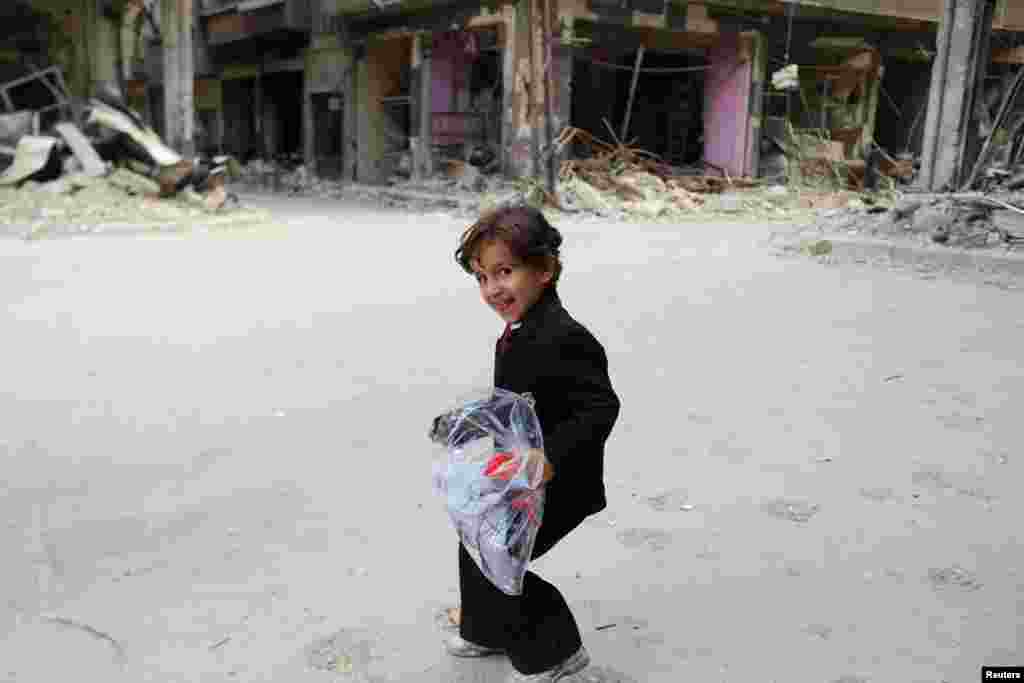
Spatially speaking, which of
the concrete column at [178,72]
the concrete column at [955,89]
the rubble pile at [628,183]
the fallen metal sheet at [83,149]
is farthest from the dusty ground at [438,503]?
the concrete column at [178,72]

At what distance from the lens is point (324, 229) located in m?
11.1

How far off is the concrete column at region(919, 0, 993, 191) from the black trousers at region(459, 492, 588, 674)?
8.02 m

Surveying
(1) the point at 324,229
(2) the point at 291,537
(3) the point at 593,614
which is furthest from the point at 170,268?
(3) the point at 593,614

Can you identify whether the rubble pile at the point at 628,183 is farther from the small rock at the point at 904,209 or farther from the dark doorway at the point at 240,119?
the dark doorway at the point at 240,119

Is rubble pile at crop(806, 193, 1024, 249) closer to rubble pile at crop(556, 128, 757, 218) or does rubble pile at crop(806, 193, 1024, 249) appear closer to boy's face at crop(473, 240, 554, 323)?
rubble pile at crop(556, 128, 757, 218)

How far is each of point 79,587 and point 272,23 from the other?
1865 cm

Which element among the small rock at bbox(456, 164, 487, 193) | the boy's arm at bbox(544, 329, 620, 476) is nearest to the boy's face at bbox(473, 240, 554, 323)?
the boy's arm at bbox(544, 329, 620, 476)

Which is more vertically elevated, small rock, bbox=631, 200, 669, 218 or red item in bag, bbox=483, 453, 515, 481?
red item in bag, bbox=483, 453, 515, 481

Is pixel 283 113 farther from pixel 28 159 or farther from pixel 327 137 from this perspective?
pixel 28 159

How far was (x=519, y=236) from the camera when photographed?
5.34 feet

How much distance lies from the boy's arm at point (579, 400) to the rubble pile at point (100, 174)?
1004 cm

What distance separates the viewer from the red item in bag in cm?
160

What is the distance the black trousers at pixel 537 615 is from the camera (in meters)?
1.76

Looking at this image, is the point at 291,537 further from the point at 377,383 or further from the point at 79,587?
the point at 377,383
